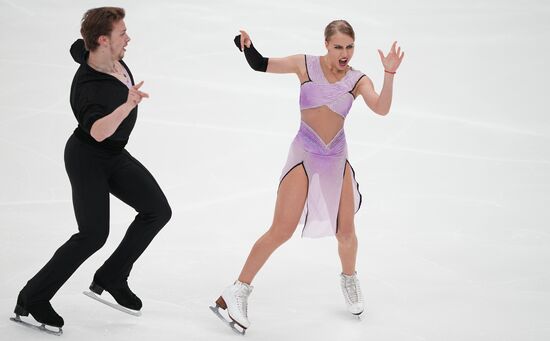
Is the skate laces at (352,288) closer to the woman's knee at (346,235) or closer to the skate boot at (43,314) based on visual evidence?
the woman's knee at (346,235)

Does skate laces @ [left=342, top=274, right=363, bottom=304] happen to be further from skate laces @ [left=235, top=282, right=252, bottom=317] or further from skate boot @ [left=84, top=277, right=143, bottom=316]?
skate boot @ [left=84, top=277, right=143, bottom=316]

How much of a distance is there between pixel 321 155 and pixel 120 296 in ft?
4.76

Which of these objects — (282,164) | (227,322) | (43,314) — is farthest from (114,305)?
(282,164)

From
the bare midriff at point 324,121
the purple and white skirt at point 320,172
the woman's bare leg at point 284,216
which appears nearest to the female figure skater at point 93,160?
the woman's bare leg at point 284,216

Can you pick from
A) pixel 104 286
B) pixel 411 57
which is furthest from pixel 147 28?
pixel 104 286

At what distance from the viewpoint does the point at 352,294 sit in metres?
5.04

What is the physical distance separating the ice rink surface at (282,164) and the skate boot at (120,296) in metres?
0.06

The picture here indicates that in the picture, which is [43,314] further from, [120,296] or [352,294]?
[352,294]

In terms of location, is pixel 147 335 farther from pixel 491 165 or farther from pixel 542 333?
pixel 491 165

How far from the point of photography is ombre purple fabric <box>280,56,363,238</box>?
477 cm

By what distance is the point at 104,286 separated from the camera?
15.8 feet

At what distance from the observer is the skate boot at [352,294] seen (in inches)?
197

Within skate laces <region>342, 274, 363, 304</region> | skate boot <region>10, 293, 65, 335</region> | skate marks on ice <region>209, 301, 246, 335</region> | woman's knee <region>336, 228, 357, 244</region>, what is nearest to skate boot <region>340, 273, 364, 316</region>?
skate laces <region>342, 274, 363, 304</region>

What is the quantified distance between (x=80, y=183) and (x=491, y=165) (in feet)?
16.7
